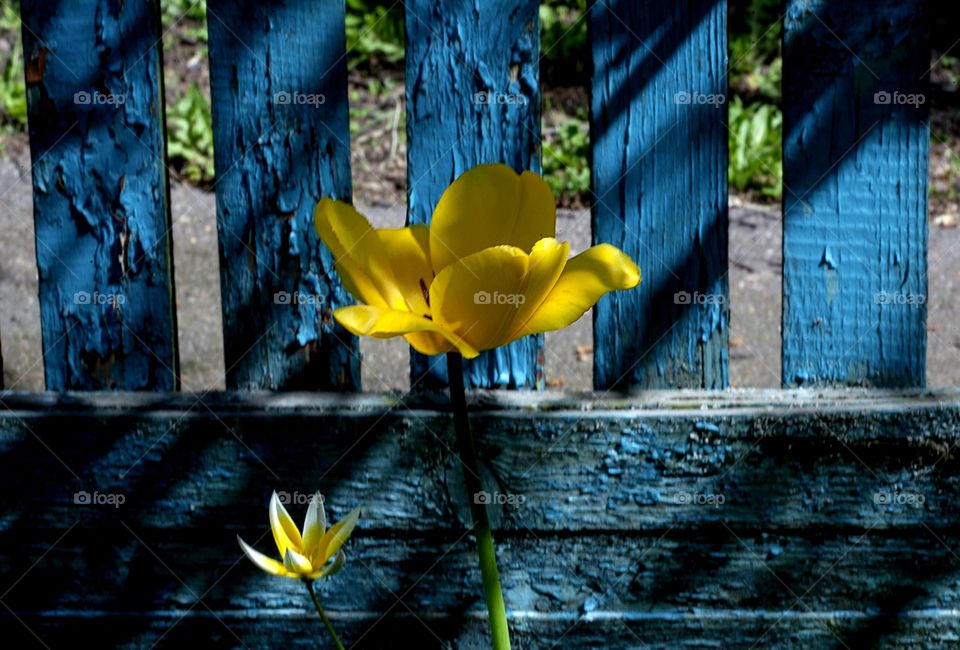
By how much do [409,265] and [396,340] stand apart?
9.49 ft

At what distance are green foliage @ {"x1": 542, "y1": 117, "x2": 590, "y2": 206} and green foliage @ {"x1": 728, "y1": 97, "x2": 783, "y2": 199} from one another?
0.64m

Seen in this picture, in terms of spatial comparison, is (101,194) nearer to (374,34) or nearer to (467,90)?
(467,90)

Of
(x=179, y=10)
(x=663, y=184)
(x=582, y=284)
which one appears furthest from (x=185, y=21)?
(x=582, y=284)

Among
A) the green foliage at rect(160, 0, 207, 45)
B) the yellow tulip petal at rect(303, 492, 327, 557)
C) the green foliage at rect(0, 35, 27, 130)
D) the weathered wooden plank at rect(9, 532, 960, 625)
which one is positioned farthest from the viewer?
the green foliage at rect(160, 0, 207, 45)

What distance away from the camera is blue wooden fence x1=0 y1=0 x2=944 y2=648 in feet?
5.98

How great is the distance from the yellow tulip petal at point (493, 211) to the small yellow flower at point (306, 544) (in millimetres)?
277

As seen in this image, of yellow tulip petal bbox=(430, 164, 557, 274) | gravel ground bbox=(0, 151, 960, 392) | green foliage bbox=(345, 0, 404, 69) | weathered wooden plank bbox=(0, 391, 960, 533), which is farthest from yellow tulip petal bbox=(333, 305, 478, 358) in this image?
green foliage bbox=(345, 0, 404, 69)

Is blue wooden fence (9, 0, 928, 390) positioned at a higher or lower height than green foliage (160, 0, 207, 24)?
lower

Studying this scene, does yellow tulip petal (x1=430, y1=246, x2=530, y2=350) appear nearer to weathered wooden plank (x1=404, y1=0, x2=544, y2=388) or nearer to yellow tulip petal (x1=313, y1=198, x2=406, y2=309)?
yellow tulip petal (x1=313, y1=198, x2=406, y2=309)

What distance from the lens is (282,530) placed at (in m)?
1.09

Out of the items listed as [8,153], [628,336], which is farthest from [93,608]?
[8,153]

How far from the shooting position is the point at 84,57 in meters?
1.84

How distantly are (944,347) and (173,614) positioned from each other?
107 inches

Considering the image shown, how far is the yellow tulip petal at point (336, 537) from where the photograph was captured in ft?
3.47
